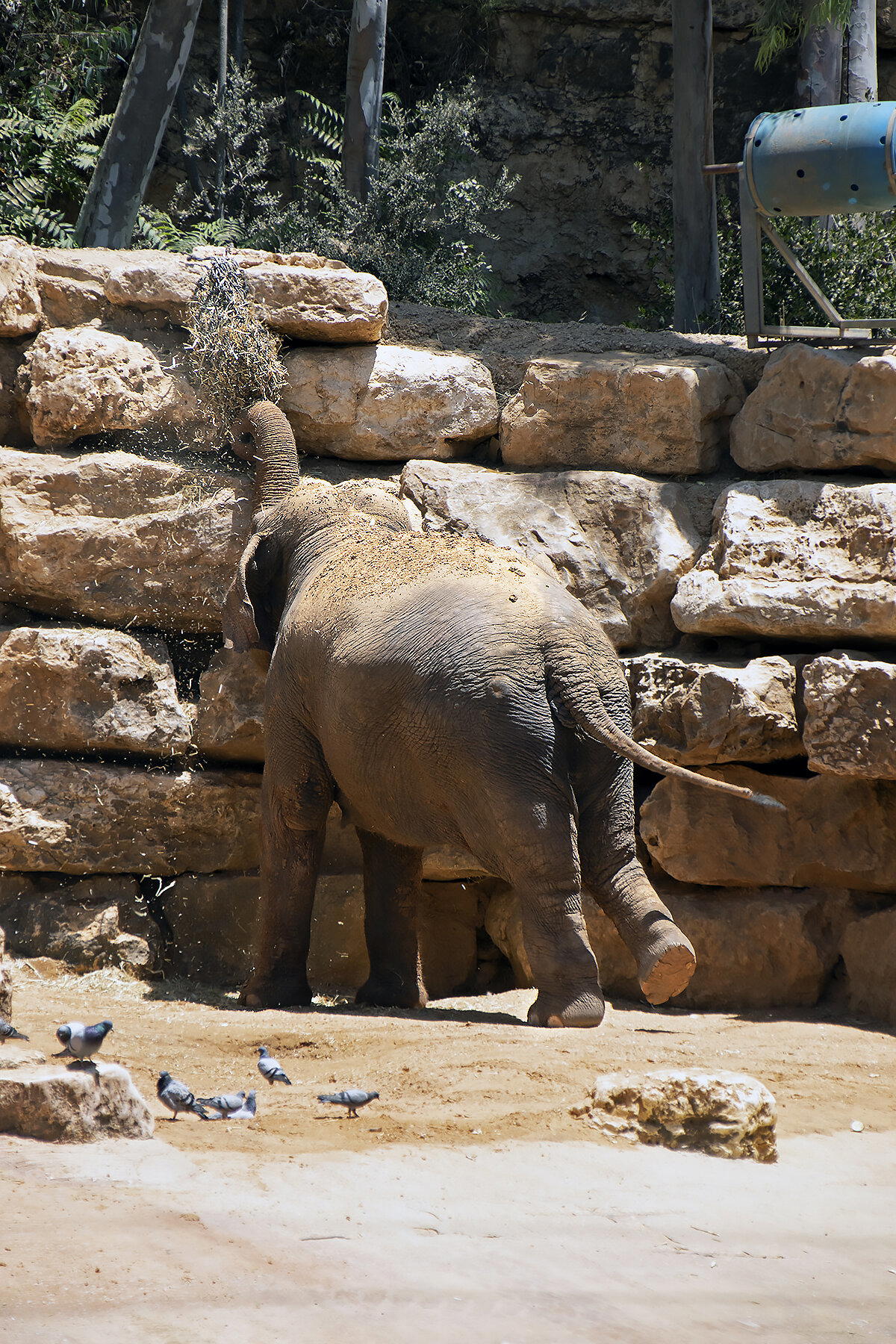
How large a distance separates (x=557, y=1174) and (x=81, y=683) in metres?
4.95

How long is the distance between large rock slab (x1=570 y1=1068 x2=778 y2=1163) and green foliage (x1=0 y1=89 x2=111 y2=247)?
30.4 ft

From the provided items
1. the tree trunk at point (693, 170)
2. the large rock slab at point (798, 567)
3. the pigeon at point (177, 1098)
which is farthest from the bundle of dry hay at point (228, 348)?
the pigeon at point (177, 1098)

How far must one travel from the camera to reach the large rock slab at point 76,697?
319 inches

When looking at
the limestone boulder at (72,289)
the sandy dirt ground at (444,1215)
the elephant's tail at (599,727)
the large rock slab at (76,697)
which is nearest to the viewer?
the sandy dirt ground at (444,1215)

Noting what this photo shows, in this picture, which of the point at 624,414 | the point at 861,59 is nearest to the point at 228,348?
the point at 624,414

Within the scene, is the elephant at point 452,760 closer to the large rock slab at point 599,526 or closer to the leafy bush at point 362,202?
the large rock slab at point 599,526

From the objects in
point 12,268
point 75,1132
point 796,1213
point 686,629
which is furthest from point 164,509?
point 796,1213

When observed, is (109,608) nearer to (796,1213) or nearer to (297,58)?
(796,1213)

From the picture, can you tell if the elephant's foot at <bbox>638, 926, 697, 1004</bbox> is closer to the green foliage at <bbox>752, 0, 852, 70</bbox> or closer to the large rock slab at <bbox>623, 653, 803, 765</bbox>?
the large rock slab at <bbox>623, 653, 803, 765</bbox>

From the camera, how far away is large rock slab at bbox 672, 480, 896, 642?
7.39 m

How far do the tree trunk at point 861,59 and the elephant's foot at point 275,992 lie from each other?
9475 mm

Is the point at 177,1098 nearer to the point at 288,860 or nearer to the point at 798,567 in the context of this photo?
the point at 288,860

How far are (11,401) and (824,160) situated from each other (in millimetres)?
5140

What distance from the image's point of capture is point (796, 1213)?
3.96m
